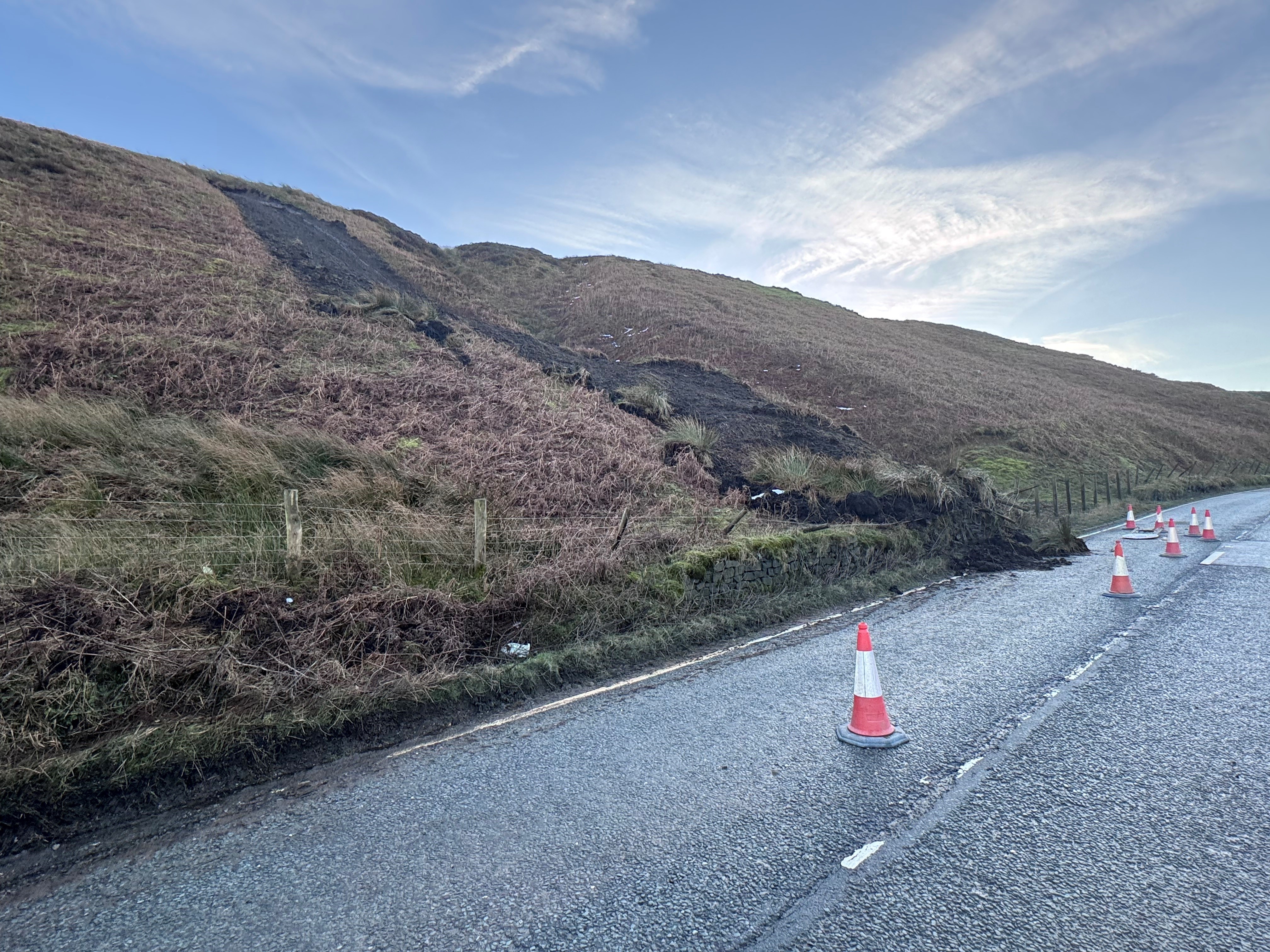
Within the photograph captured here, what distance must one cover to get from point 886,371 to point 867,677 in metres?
32.9

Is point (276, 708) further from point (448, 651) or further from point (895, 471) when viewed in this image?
point (895, 471)

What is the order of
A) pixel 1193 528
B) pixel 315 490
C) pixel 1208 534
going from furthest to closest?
pixel 1193 528 → pixel 1208 534 → pixel 315 490

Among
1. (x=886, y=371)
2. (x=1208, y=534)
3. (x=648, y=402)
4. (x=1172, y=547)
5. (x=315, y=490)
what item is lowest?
(x=1172, y=547)

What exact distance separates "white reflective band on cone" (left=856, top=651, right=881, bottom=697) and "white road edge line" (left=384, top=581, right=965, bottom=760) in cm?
205

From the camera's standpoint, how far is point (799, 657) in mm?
7082

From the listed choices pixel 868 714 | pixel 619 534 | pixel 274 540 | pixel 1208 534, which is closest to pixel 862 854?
pixel 868 714

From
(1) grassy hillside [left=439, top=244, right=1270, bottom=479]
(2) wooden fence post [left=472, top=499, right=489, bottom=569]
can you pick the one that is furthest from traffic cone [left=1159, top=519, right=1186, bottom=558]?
(2) wooden fence post [left=472, top=499, right=489, bottom=569]

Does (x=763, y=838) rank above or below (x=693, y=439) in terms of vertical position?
below

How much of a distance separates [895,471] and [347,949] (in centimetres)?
1346

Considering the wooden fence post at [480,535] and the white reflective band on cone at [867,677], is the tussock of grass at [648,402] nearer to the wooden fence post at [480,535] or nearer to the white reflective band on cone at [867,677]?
the wooden fence post at [480,535]

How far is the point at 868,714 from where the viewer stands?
4988 mm

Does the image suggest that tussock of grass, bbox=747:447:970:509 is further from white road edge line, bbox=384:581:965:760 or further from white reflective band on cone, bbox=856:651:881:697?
white reflective band on cone, bbox=856:651:881:697

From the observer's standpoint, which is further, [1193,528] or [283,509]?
[1193,528]

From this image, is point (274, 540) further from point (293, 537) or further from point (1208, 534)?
point (1208, 534)
